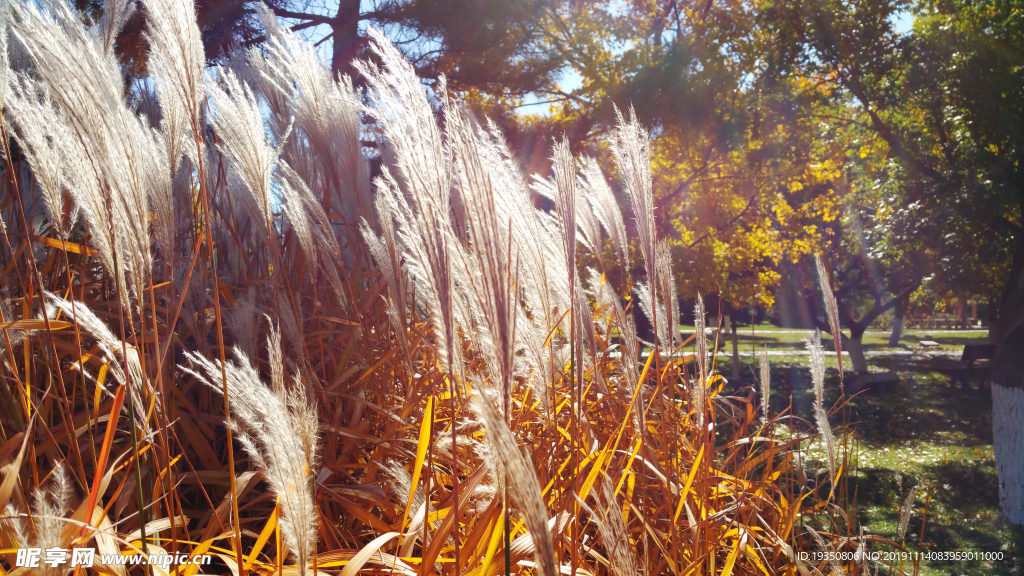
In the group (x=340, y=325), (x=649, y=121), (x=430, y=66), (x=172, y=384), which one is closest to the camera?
(x=172, y=384)

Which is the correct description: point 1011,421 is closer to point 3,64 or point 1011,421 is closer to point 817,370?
point 817,370

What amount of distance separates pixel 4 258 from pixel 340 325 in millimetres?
1071

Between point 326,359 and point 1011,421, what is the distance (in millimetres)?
6605

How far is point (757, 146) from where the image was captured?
10008 mm

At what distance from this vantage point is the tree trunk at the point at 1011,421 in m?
5.31

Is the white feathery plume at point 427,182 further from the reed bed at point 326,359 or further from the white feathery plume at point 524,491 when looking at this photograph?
the white feathery plume at point 524,491

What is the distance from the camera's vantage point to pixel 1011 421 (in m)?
5.41

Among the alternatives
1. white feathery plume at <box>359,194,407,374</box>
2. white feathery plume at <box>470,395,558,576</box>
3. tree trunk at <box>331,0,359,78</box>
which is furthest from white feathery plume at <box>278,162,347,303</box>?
tree trunk at <box>331,0,359,78</box>

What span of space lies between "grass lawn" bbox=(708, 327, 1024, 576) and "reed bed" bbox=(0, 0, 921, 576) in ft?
2.59

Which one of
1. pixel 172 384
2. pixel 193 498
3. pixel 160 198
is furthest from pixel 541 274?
pixel 193 498

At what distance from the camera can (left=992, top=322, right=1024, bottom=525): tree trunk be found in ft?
17.4

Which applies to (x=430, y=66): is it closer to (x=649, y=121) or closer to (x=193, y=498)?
(x=649, y=121)

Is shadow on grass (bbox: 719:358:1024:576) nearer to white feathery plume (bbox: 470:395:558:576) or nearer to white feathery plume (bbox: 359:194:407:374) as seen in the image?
white feathery plume (bbox: 359:194:407:374)

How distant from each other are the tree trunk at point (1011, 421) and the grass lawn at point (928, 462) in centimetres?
28
